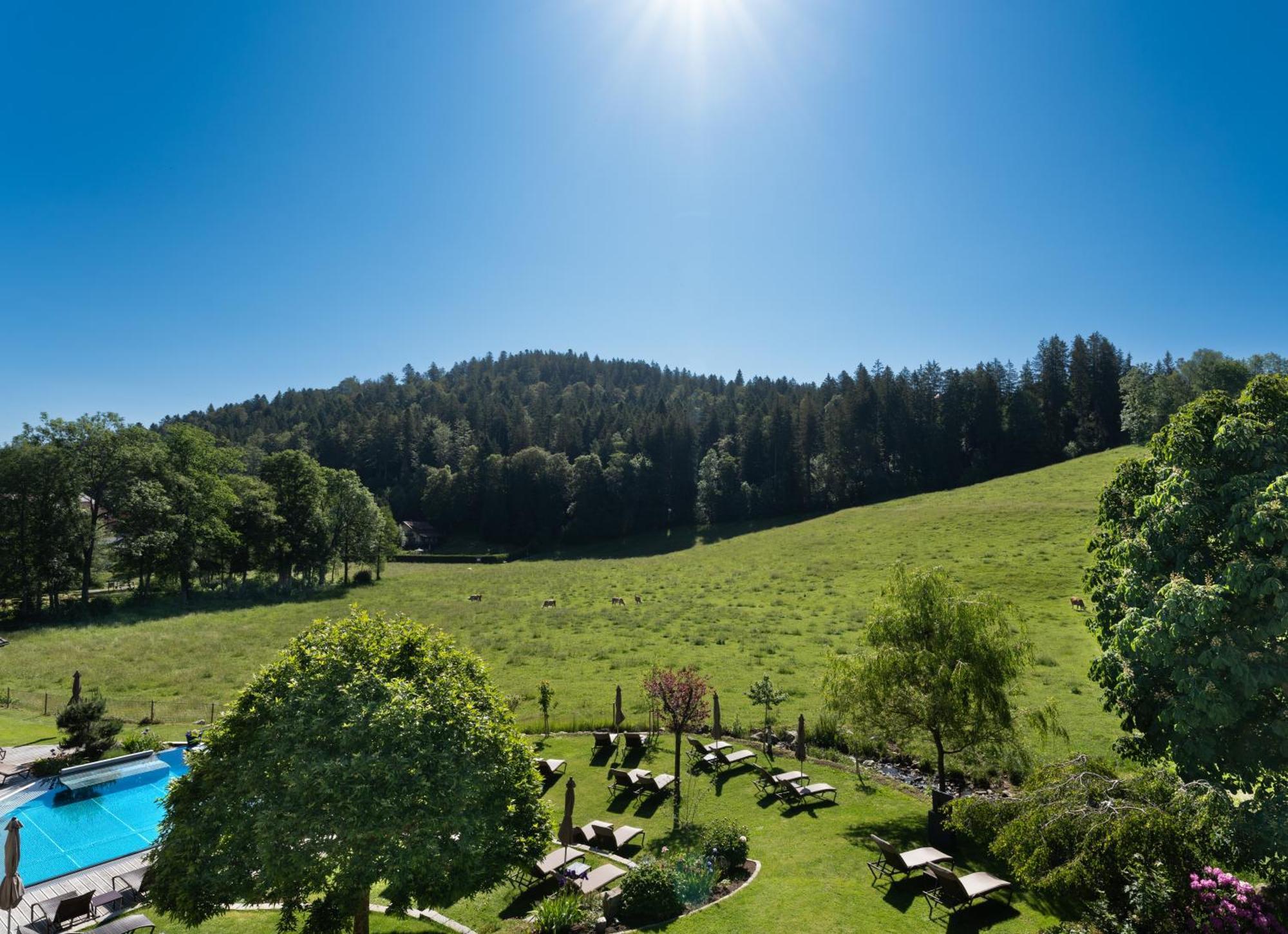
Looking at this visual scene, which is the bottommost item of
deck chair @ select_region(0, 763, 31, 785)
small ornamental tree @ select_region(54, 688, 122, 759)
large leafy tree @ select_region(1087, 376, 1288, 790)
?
deck chair @ select_region(0, 763, 31, 785)

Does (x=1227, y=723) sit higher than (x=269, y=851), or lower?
higher

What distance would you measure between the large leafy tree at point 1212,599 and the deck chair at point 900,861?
468 centimetres

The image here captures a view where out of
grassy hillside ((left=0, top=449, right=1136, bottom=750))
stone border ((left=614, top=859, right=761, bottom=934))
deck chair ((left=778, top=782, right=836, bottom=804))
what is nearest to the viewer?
stone border ((left=614, top=859, right=761, bottom=934))

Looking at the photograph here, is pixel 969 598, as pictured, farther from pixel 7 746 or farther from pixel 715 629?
pixel 7 746

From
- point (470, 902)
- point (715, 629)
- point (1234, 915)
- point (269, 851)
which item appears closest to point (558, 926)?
point (470, 902)

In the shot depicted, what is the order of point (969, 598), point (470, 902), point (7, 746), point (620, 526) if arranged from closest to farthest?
point (470, 902)
point (969, 598)
point (7, 746)
point (620, 526)

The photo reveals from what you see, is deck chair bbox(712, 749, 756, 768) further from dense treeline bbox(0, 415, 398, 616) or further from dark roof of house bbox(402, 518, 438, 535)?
dark roof of house bbox(402, 518, 438, 535)

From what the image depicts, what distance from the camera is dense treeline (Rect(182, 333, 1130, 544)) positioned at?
307 feet

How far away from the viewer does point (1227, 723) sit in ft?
32.0

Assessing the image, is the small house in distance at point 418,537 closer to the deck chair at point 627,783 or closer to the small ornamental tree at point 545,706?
the small ornamental tree at point 545,706

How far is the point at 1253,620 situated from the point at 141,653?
52.9 metres

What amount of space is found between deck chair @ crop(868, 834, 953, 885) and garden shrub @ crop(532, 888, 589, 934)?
651 centimetres

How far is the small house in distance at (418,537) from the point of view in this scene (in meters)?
106

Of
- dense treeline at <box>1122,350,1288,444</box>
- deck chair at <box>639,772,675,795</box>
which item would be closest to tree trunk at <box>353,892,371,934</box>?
deck chair at <box>639,772,675,795</box>
